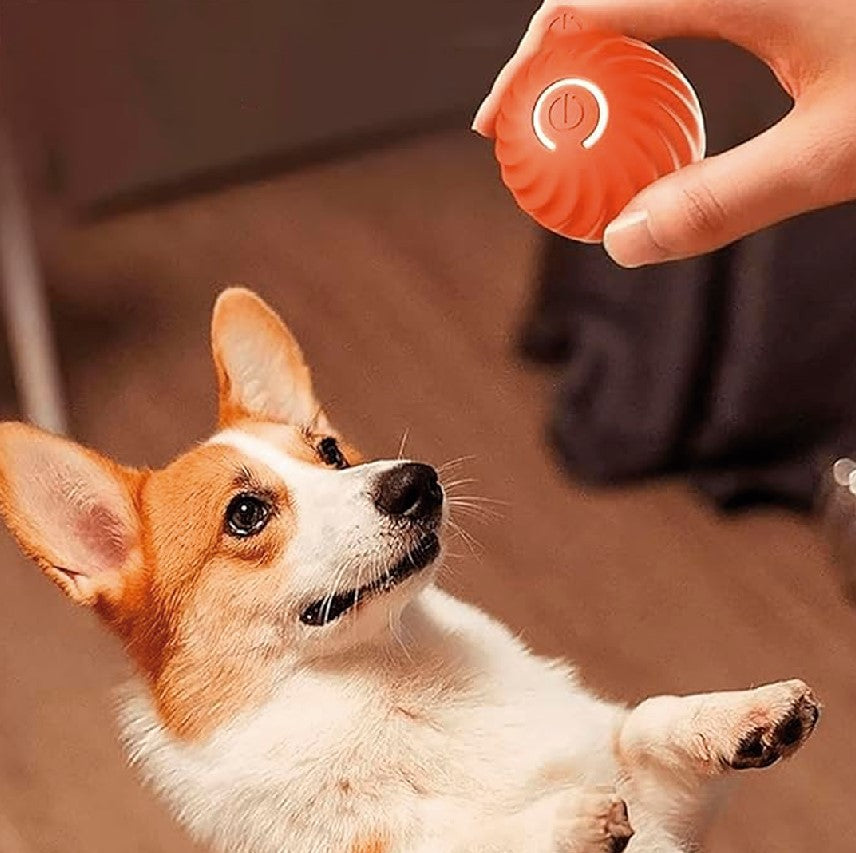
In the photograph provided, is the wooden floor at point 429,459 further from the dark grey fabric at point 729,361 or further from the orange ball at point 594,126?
the orange ball at point 594,126

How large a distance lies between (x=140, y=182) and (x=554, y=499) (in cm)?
105

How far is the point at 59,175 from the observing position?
2.74 m

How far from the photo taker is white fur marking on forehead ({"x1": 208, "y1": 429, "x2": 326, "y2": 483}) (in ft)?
3.84

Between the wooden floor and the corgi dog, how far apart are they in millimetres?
754

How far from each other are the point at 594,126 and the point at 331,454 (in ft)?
1.23

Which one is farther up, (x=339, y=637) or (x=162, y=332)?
(x=339, y=637)

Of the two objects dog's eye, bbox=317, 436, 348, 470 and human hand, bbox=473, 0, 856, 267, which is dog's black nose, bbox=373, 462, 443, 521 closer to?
dog's eye, bbox=317, 436, 348, 470

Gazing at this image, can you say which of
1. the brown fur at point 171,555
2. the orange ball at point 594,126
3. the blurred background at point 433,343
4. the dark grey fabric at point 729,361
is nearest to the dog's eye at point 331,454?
the brown fur at point 171,555

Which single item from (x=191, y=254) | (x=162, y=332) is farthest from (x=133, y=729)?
(x=191, y=254)

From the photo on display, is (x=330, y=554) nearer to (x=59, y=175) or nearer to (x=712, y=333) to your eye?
(x=712, y=333)

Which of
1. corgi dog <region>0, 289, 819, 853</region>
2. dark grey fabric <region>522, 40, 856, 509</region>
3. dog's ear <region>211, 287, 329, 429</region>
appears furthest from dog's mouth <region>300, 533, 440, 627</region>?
dark grey fabric <region>522, 40, 856, 509</region>

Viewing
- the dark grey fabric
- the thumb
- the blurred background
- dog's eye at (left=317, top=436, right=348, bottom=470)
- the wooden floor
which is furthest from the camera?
the dark grey fabric

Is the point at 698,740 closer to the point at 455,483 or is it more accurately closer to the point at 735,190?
the point at 735,190

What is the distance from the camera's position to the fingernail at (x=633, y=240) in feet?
3.17
